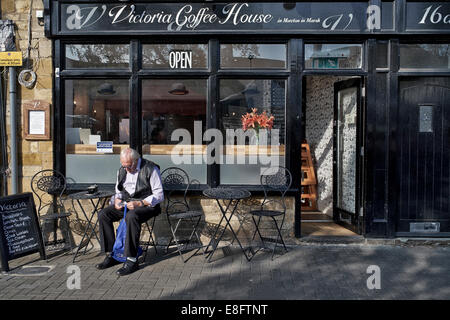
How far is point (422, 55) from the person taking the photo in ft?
18.3

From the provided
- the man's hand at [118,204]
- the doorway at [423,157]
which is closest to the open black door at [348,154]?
the doorway at [423,157]

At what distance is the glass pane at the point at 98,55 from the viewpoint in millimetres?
5691

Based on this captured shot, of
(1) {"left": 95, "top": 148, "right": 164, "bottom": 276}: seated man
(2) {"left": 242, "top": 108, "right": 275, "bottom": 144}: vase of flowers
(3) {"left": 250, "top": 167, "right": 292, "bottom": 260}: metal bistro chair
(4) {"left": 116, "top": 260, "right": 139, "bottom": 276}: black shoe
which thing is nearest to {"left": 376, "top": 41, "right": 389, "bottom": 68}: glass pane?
(2) {"left": 242, "top": 108, "right": 275, "bottom": 144}: vase of flowers

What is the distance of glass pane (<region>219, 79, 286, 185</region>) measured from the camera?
18.8 feet

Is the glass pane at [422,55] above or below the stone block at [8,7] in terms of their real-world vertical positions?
below

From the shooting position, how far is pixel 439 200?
5664mm

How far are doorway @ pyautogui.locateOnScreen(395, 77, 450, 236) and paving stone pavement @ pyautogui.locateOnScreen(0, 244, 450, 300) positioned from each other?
0.49 meters

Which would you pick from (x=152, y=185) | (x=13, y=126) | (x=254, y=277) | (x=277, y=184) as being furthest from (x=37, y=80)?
(x=254, y=277)

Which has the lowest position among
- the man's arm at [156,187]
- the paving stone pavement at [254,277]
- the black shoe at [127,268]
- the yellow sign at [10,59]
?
the paving stone pavement at [254,277]

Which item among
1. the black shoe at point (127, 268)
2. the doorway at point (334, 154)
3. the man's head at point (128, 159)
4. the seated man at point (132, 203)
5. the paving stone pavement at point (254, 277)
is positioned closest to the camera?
the paving stone pavement at point (254, 277)

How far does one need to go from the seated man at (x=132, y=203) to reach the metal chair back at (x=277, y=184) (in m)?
1.60

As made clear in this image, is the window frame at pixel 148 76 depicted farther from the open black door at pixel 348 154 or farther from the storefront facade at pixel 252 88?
the open black door at pixel 348 154

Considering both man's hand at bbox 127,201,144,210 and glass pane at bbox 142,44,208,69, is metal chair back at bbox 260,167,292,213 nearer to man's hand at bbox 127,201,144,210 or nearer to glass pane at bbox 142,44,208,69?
man's hand at bbox 127,201,144,210
